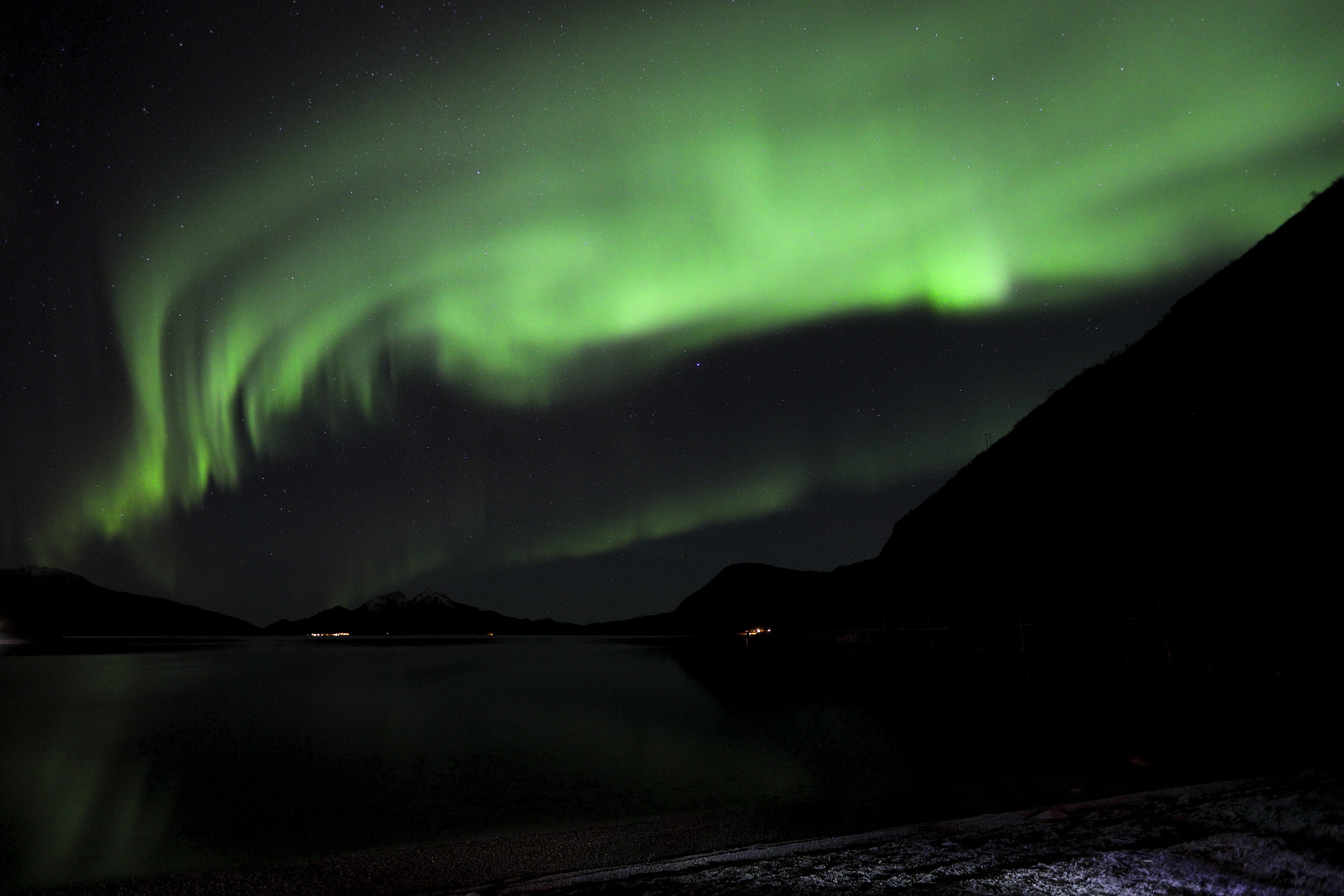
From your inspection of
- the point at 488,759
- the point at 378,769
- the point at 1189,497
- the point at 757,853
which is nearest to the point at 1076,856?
the point at 757,853

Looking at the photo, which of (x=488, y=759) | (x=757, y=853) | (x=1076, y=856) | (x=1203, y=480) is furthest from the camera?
(x=1203, y=480)

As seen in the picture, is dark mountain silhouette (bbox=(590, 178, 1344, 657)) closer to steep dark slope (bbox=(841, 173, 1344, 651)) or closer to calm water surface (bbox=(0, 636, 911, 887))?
steep dark slope (bbox=(841, 173, 1344, 651))

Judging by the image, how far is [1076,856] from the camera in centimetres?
641

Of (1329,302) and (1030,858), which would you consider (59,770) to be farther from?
(1329,302)

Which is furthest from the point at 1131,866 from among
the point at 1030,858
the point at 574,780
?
the point at 574,780

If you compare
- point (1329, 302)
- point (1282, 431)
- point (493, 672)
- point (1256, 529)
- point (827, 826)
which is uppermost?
point (1329, 302)

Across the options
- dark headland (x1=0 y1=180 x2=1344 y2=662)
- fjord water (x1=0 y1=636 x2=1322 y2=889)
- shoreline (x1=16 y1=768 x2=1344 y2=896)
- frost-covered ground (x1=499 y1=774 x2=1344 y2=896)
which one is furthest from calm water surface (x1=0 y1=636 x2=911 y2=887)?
dark headland (x1=0 y1=180 x2=1344 y2=662)

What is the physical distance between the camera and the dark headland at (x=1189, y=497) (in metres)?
20.1

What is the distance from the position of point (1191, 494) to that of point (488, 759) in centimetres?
2711

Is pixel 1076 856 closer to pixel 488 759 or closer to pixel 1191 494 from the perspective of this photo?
pixel 488 759

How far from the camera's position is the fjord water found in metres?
12.3

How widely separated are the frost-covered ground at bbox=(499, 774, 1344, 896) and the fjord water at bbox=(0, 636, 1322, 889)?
2.44m

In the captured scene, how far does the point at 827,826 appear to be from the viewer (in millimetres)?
8422

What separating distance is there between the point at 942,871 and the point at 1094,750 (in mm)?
9136
